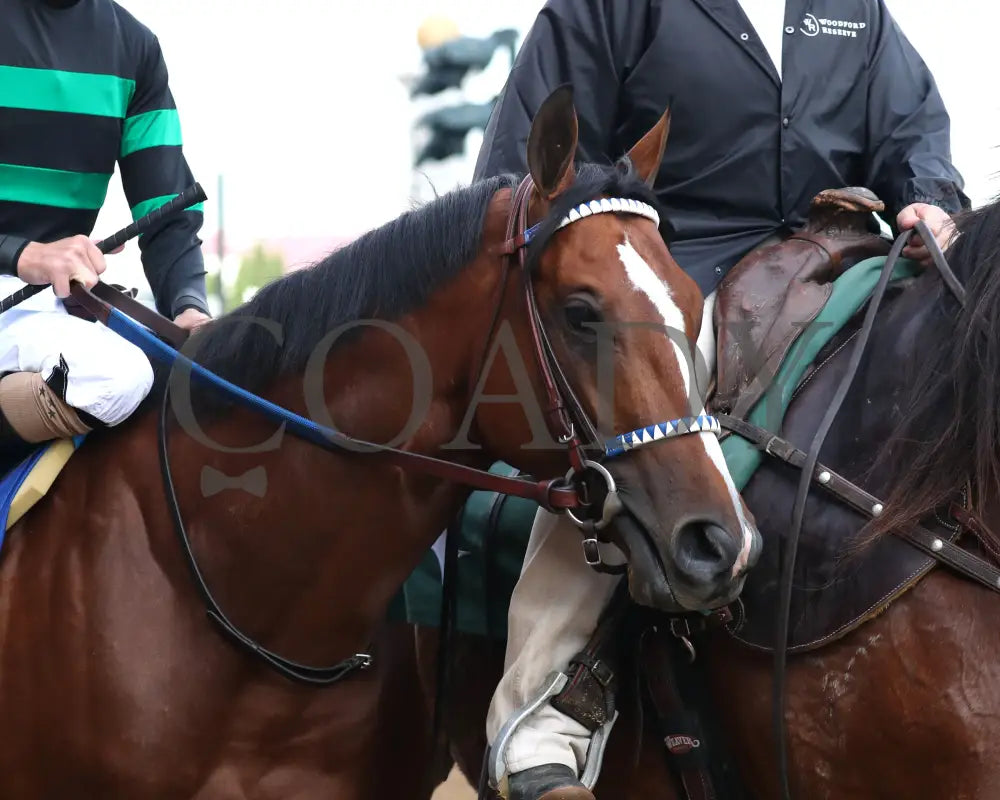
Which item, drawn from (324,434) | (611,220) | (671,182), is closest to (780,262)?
(671,182)

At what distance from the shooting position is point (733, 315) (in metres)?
3.23

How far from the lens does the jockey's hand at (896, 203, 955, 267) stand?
122 inches

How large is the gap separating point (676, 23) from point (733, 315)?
1.00m

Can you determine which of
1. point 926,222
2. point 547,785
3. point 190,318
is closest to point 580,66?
point 926,222

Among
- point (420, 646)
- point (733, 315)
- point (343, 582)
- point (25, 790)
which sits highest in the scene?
point (733, 315)

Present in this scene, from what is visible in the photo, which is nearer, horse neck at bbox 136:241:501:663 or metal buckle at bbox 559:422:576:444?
metal buckle at bbox 559:422:576:444

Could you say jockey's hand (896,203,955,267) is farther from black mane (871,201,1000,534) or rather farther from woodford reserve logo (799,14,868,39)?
woodford reserve logo (799,14,868,39)

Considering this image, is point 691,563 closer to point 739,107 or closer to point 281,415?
point 281,415

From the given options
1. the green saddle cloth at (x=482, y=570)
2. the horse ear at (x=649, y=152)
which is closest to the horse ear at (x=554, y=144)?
the horse ear at (x=649, y=152)

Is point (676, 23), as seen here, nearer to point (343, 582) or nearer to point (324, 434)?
point (324, 434)

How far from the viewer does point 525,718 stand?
307cm

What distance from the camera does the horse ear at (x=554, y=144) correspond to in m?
2.69

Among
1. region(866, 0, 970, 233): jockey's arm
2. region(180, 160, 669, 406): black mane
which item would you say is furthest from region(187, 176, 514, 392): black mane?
region(866, 0, 970, 233): jockey's arm

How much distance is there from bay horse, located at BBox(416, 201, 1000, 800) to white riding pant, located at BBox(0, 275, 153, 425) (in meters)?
1.56
